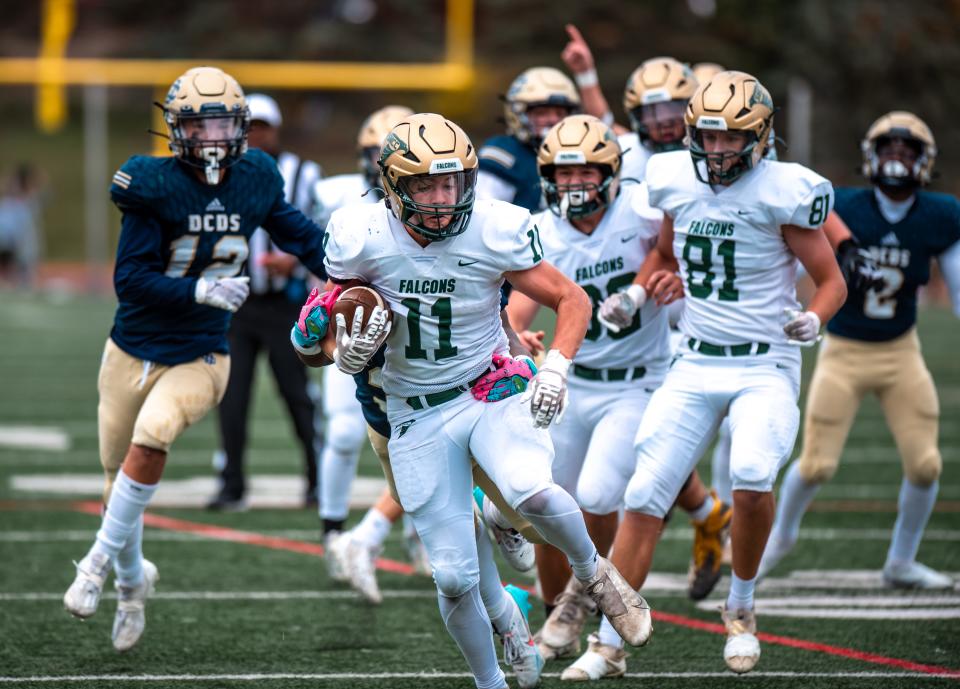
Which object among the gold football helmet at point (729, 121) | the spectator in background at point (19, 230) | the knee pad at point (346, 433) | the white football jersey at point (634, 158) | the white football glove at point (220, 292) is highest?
the gold football helmet at point (729, 121)

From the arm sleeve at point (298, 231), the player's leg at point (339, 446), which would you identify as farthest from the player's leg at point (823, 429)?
the arm sleeve at point (298, 231)

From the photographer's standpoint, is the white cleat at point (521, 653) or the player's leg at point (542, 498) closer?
the player's leg at point (542, 498)

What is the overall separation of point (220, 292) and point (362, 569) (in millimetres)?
1429

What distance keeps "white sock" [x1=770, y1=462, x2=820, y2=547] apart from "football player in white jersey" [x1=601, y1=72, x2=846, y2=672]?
1.21 m

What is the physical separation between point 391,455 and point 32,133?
2919cm

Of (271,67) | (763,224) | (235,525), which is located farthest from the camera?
(271,67)

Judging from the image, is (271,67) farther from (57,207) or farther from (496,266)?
(496,266)

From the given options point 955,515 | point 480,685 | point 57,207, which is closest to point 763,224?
point 480,685

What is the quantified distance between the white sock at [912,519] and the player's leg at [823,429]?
332 millimetres

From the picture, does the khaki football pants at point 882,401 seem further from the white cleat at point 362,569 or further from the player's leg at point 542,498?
the player's leg at point 542,498

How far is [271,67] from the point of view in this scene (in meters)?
22.9

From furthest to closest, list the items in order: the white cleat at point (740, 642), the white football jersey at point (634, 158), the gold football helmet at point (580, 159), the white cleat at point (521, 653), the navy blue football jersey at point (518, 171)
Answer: the navy blue football jersey at point (518, 171) → the white football jersey at point (634, 158) → the gold football helmet at point (580, 159) → the white cleat at point (740, 642) → the white cleat at point (521, 653)

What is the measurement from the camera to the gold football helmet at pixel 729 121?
5.10m

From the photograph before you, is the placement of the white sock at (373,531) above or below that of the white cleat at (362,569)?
above
